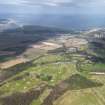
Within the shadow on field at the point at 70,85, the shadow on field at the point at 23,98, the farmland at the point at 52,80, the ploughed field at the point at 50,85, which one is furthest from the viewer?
the shadow on field at the point at 70,85

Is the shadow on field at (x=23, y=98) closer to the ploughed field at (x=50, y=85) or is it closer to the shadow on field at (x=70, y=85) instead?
the ploughed field at (x=50, y=85)

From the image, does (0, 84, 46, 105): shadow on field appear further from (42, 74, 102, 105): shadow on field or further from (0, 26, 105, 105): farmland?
(42, 74, 102, 105): shadow on field

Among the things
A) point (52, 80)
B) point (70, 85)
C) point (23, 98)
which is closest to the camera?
point (23, 98)

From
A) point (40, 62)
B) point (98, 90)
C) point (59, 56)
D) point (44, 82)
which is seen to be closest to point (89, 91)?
point (98, 90)

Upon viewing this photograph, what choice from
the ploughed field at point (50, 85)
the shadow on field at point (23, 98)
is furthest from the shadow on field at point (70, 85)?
the shadow on field at point (23, 98)

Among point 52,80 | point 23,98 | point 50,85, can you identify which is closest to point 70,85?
point 50,85

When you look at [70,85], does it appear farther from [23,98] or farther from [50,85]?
[23,98]
